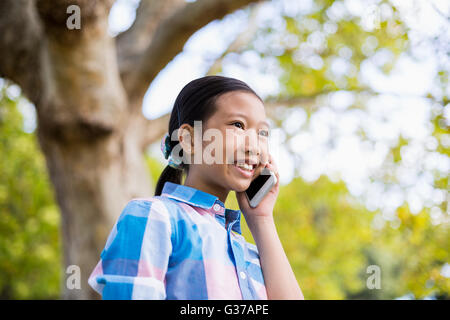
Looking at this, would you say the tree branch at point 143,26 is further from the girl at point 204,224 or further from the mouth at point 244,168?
the mouth at point 244,168

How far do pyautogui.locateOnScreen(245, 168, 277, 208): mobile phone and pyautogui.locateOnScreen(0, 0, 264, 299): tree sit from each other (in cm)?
218

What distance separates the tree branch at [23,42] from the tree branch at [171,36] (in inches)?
35.9

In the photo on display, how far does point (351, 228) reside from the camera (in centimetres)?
1113

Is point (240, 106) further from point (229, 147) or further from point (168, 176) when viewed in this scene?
point (168, 176)

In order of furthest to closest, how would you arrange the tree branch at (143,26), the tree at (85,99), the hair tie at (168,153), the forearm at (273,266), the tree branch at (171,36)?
the tree branch at (143,26) < the tree branch at (171,36) < the tree at (85,99) < the hair tie at (168,153) < the forearm at (273,266)

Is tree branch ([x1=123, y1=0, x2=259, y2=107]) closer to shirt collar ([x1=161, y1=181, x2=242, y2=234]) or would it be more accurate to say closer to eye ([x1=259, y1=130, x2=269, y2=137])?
eye ([x1=259, y1=130, x2=269, y2=137])

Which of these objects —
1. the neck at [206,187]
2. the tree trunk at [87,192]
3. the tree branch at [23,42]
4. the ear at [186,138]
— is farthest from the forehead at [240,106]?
the tree branch at [23,42]

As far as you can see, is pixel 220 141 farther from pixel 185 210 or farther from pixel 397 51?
pixel 397 51

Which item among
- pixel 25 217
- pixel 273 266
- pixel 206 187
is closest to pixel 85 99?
pixel 206 187

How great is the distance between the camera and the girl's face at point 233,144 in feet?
4.83

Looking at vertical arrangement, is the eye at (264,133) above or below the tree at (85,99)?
below

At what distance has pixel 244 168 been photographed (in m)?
1.50

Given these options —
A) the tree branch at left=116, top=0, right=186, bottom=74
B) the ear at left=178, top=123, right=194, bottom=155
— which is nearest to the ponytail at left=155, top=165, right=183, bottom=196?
the ear at left=178, top=123, right=194, bottom=155

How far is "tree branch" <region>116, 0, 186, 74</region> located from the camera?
17.1 ft
